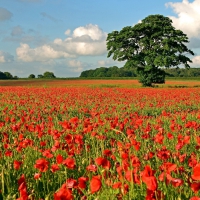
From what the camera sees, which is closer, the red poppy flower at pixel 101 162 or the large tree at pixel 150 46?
the red poppy flower at pixel 101 162

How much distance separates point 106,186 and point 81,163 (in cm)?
168

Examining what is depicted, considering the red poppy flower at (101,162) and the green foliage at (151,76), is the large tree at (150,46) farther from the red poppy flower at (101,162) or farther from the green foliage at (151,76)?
the red poppy flower at (101,162)

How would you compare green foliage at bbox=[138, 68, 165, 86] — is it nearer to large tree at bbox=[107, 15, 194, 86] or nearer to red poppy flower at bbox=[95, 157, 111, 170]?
large tree at bbox=[107, 15, 194, 86]

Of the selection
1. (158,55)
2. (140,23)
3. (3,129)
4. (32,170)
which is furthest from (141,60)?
(32,170)

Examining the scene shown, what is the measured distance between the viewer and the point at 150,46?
41.9 meters

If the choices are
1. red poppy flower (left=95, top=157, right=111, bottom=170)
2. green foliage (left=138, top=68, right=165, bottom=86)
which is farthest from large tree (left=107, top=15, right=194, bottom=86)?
red poppy flower (left=95, top=157, right=111, bottom=170)

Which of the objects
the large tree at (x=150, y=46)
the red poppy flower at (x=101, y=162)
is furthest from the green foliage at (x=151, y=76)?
the red poppy flower at (x=101, y=162)

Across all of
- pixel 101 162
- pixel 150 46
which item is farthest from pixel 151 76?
pixel 101 162

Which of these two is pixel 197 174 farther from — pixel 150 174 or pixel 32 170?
pixel 32 170

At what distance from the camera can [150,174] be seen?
2.07 m

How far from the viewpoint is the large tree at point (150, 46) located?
39469mm

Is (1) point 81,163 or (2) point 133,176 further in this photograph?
(1) point 81,163

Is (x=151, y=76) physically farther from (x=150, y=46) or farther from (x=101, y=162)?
(x=101, y=162)

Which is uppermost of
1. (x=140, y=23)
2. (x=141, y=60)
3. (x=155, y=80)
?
(x=140, y=23)
